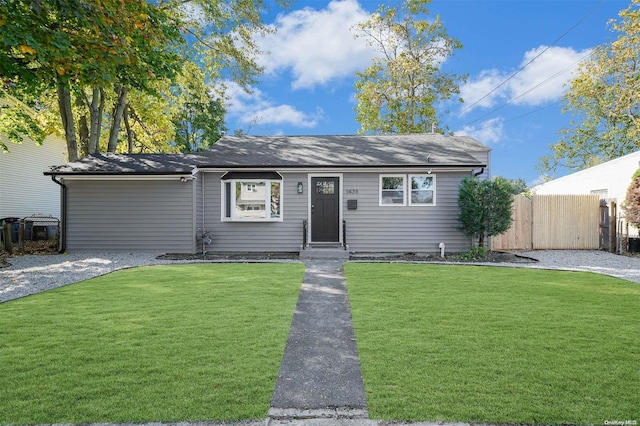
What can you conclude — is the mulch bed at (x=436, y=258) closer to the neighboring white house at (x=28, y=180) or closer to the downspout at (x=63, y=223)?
the downspout at (x=63, y=223)

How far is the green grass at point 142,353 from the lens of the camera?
2.48 m

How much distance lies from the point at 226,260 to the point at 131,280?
3.29 metres

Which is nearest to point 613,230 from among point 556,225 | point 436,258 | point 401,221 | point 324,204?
point 556,225

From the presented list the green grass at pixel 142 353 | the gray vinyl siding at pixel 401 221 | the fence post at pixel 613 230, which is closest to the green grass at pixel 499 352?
the green grass at pixel 142 353

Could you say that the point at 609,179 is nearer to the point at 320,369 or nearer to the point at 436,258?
the point at 436,258

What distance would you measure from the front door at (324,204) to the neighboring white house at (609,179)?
→ 33.2 ft

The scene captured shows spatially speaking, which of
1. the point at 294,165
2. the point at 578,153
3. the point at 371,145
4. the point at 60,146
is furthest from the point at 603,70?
the point at 60,146

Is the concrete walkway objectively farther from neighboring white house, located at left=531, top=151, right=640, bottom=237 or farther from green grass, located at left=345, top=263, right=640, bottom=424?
neighboring white house, located at left=531, top=151, right=640, bottom=237

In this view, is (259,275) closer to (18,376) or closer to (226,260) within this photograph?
(226,260)

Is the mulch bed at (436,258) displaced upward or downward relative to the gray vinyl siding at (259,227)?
downward

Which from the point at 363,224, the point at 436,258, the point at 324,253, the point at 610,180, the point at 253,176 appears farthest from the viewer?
the point at 610,180

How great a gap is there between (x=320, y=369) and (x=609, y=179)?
54.0 feet

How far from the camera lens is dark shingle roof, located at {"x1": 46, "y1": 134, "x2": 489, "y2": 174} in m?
11.7

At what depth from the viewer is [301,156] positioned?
12.4 m
